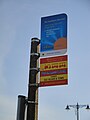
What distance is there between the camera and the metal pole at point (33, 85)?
3982 millimetres

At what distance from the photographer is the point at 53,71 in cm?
433

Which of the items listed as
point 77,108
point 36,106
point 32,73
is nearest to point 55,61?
point 32,73

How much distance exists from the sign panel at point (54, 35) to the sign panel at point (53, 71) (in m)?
0.12

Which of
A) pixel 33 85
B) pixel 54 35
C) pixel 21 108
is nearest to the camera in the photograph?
pixel 21 108

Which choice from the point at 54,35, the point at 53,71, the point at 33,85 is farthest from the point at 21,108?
the point at 54,35

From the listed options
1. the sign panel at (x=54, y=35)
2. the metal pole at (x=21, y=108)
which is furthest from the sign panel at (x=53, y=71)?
the metal pole at (x=21, y=108)

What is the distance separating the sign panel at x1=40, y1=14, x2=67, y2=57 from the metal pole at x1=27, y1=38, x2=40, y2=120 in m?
0.15

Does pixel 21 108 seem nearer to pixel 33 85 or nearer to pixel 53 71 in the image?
pixel 33 85

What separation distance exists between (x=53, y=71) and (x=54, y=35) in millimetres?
594

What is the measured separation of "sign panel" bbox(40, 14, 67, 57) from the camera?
425 centimetres

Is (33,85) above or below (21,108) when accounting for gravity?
above

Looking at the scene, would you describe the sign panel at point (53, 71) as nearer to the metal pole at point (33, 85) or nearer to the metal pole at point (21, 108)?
the metal pole at point (33, 85)

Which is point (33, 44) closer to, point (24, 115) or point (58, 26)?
point (58, 26)

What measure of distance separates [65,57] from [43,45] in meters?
0.44
